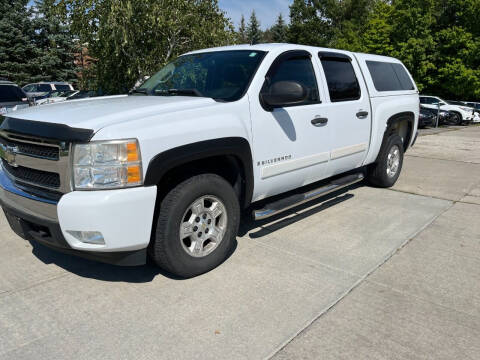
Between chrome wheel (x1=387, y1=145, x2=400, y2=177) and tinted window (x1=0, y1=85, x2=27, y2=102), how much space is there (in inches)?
356

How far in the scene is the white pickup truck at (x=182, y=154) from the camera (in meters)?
2.75

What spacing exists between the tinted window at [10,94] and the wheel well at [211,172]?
882 centimetres

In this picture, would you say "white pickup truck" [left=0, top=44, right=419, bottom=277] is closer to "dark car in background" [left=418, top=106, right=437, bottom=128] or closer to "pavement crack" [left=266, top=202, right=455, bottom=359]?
"pavement crack" [left=266, top=202, right=455, bottom=359]

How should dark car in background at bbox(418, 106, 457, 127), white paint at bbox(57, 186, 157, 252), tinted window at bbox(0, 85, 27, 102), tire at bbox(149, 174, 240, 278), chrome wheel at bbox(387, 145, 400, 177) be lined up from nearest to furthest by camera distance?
white paint at bbox(57, 186, 157, 252) → tire at bbox(149, 174, 240, 278) → chrome wheel at bbox(387, 145, 400, 177) → tinted window at bbox(0, 85, 27, 102) → dark car in background at bbox(418, 106, 457, 127)

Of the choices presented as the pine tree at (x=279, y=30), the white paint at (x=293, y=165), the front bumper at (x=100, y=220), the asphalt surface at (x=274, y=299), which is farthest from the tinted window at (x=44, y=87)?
the pine tree at (x=279, y=30)

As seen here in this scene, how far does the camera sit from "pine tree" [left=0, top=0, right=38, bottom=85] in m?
33.5

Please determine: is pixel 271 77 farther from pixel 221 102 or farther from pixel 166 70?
pixel 166 70

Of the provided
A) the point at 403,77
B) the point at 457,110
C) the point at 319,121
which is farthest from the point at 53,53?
the point at 319,121

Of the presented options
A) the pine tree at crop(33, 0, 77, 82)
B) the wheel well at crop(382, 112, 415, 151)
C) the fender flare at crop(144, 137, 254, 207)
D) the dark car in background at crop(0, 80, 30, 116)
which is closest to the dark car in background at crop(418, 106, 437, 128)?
the wheel well at crop(382, 112, 415, 151)

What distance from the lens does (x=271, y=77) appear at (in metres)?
3.95

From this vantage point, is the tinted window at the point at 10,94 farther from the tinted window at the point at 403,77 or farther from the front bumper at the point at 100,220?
the tinted window at the point at 403,77

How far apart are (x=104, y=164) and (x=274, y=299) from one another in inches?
61.9

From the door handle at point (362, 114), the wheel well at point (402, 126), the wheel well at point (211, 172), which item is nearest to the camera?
the wheel well at point (211, 172)

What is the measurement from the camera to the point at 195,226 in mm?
3318
